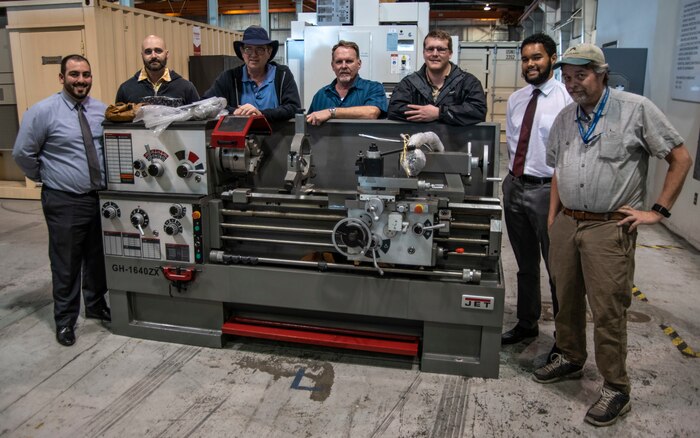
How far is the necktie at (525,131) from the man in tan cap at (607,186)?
1.04 feet

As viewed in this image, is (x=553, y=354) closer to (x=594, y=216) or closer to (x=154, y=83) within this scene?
(x=594, y=216)

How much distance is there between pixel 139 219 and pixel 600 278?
1723mm

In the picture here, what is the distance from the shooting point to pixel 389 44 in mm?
4793

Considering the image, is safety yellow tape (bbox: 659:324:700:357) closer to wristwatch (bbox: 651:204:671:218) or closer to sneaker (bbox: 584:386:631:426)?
sneaker (bbox: 584:386:631:426)

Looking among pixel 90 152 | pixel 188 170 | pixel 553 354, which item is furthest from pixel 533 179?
pixel 90 152

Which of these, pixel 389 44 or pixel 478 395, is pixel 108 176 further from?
pixel 389 44

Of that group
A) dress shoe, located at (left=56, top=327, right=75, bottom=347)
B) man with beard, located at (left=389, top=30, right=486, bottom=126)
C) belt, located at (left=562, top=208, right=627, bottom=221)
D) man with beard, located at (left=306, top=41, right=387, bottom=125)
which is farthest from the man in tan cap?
dress shoe, located at (left=56, top=327, right=75, bottom=347)

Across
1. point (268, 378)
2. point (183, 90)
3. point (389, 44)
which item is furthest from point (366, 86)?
point (389, 44)

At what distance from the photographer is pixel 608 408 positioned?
1870mm

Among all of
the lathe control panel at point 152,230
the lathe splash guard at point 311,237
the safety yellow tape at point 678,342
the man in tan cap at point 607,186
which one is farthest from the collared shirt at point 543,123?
the lathe control panel at point 152,230

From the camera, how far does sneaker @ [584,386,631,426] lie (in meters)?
1.86

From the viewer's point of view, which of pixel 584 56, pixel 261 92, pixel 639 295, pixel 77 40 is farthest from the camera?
pixel 77 40

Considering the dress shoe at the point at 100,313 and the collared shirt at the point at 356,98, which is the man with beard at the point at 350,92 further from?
the dress shoe at the point at 100,313

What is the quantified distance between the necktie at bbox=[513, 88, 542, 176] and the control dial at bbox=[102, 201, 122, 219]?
1632mm
